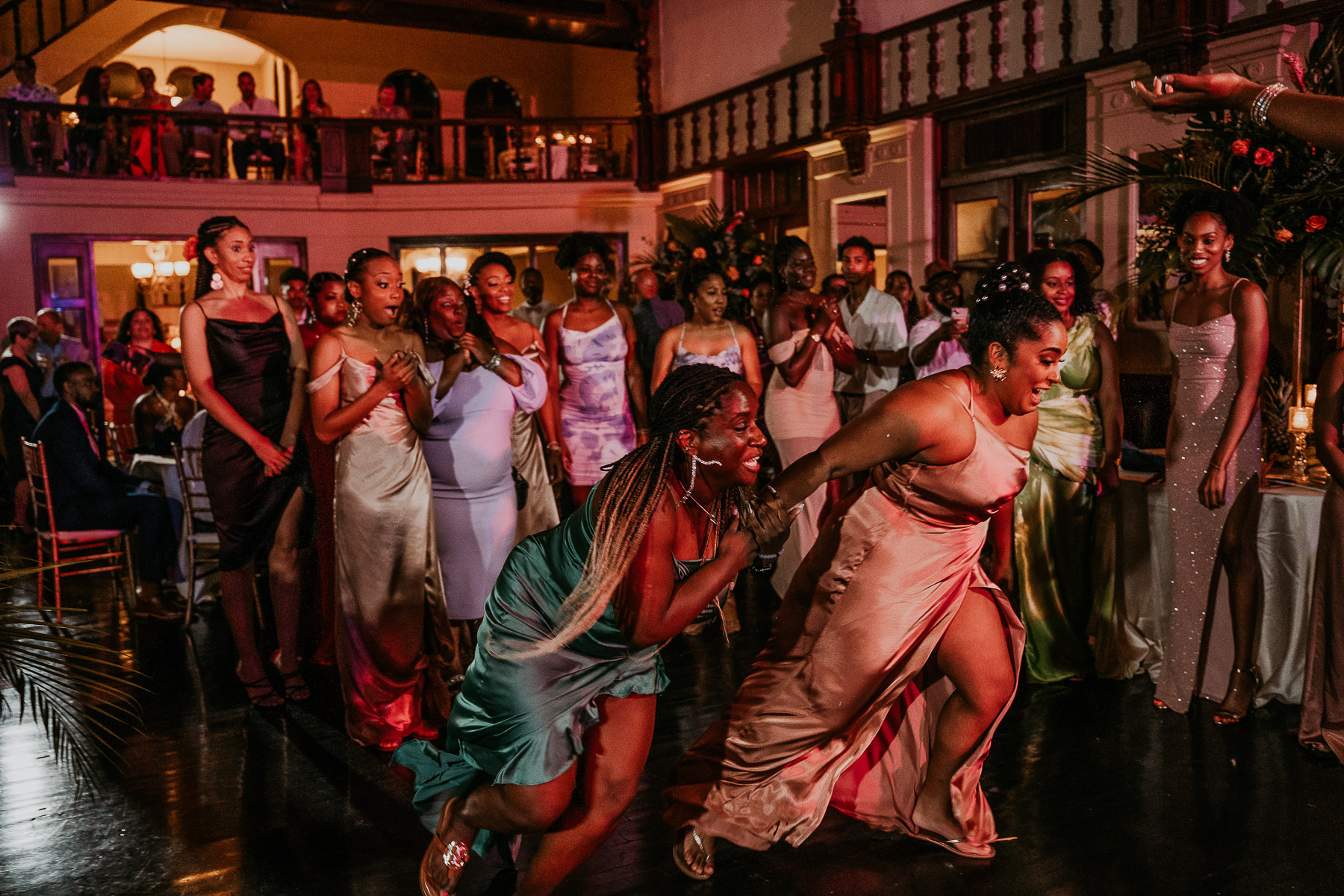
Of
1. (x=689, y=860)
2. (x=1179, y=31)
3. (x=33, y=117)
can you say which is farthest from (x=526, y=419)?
(x=33, y=117)

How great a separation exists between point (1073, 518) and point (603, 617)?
8.98 feet

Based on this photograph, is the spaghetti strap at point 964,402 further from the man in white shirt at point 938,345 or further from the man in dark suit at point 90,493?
the man in dark suit at point 90,493

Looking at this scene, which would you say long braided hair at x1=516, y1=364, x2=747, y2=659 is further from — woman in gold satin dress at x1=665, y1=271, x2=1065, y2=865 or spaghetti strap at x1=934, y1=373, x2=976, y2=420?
spaghetti strap at x1=934, y1=373, x2=976, y2=420

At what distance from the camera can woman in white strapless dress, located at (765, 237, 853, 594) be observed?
5082 mm

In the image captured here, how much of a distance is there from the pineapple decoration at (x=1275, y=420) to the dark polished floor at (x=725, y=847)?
1.11 meters

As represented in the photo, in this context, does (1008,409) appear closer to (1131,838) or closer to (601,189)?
(1131,838)

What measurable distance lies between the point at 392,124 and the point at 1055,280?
12.3 m

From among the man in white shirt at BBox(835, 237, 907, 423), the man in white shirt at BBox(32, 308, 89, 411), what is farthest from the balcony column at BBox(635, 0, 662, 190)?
the man in white shirt at BBox(835, 237, 907, 423)

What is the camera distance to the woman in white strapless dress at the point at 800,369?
508 cm

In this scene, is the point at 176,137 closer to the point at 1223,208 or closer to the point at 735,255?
the point at 735,255

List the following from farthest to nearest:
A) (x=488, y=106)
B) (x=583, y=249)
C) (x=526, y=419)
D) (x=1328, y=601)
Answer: (x=488, y=106)
(x=583, y=249)
(x=526, y=419)
(x=1328, y=601)

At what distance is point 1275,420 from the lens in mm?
4387

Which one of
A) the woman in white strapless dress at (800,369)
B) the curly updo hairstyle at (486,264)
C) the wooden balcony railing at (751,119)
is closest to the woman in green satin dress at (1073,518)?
the woman in white strapless dress at (800,369)

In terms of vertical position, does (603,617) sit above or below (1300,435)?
below
